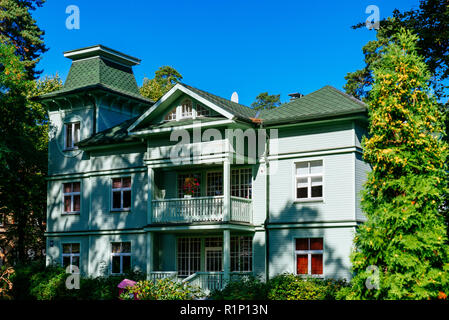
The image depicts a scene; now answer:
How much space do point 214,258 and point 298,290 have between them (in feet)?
21.9

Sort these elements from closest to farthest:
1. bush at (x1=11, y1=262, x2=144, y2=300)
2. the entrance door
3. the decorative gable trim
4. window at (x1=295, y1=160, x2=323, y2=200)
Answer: window at (x1=295, y1=160, x2=323, y2=200) → the decorative gable trim → bush at (x1=11, y1=262, x2=144, y2=300) → the entrance door

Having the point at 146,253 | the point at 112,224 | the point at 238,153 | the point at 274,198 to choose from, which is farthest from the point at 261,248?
the point at 112,224

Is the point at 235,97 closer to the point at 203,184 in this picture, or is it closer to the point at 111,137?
the point at 203,184

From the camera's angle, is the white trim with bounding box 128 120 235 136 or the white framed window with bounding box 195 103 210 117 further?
the white framed window with bounding box 195 103 210 117

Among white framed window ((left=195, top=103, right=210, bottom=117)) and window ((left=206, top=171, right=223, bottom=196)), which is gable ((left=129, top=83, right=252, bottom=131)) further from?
window ((left=206, top=171, right=223, bottom=196))

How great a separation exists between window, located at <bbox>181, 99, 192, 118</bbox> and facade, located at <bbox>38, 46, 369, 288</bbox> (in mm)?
93

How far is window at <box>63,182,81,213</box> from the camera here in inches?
1250

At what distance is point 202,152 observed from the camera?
26.2 m

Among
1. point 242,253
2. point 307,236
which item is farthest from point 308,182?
point 242,253

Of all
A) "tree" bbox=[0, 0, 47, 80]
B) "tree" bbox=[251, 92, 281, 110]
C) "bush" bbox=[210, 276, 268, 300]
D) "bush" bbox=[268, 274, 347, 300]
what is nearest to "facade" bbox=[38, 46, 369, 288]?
"bush" bbox=[210, 276, 268, 300]


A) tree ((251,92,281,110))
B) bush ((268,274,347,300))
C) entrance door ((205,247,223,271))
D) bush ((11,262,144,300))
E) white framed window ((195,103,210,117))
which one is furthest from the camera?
tree ((251,92,281,110))

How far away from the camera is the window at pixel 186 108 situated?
90.4 feet

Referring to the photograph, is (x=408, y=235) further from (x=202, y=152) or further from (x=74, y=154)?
(x=74, y=154)

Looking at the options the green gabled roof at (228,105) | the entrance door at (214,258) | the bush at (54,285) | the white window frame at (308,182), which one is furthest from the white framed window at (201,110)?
the bush at (54,285)
